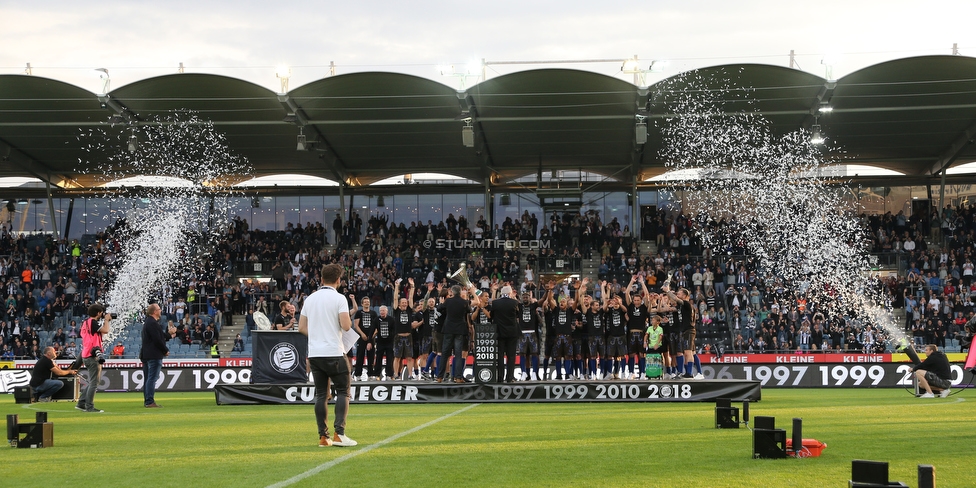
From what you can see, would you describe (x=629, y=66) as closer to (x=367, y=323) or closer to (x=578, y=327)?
(x=578, y=327)

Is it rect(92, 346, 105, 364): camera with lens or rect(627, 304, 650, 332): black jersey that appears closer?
rect(92, 346, 105, 364): camera with lens

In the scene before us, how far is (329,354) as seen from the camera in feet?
29.7

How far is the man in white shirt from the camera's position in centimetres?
904

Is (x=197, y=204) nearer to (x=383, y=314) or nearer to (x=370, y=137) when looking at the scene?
(x=370, y=137)

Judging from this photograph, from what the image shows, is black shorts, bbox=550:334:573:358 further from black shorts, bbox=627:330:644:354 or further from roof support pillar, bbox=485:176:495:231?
roof support pillar, bbox=485:176:495:231

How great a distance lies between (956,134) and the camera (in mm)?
36562

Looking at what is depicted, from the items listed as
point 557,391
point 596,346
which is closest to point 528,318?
point 596,346

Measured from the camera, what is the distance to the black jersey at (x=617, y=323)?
19.3 metres

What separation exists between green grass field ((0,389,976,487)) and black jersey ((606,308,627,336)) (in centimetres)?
438

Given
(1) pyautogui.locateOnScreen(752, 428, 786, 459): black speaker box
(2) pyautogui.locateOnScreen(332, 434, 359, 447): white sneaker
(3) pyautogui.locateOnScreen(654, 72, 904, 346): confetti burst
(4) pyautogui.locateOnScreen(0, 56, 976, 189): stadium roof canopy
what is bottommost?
(2) pyautogui.locateOnScreen(332, 434, 359, 447): white sneaker

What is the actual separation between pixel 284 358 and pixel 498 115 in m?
→ 18.8

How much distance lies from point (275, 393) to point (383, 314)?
2.99 metres

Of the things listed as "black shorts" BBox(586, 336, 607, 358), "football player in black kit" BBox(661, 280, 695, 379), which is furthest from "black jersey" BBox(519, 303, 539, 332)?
"football player in black kit" BBox(661, 280, 695, 379)

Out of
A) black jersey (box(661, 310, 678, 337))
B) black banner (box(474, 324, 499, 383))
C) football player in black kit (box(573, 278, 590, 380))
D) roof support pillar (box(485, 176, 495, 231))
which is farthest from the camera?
roof support pillar (box(485, 176, 495, 231))
